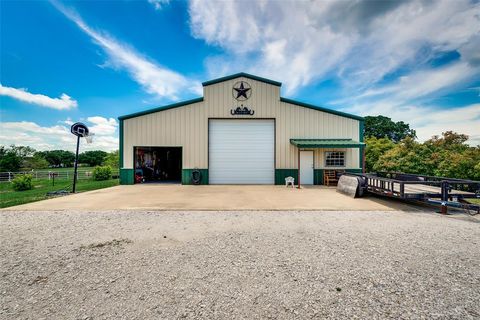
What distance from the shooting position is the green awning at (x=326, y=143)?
12414mm

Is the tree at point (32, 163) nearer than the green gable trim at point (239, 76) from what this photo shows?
No

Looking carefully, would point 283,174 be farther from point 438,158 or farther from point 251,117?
point 438,158

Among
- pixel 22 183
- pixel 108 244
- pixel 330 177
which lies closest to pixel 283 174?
pixel 330 177

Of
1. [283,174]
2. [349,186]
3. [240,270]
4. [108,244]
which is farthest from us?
[283,174]

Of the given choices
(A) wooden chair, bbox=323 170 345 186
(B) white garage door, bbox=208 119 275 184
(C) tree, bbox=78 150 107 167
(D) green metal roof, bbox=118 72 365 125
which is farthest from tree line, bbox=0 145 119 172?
(A) wooden chair, bbox=323 170 345 186

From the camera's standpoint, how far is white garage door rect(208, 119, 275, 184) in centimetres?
1373

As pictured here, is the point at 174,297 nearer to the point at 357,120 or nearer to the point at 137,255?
the point at 137,255

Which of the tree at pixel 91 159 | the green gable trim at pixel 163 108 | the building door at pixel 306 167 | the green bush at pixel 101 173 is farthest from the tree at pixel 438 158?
the tree at pixel 91 159

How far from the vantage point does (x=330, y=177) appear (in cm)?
1343

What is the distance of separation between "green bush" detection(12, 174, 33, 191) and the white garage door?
12.2 meters

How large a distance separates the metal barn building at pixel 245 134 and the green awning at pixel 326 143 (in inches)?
7.7

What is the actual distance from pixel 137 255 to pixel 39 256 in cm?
181

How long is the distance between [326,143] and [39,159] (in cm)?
4971

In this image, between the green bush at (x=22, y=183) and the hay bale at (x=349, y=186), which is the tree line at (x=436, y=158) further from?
the green bush at (x=22, y=183)
